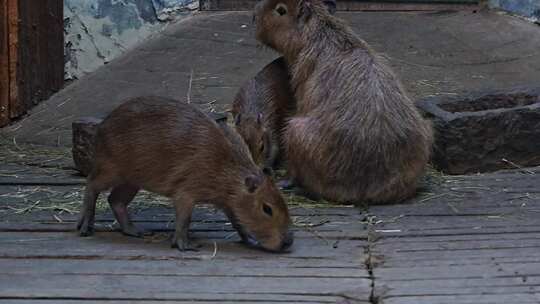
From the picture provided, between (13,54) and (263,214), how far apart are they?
4191 mm

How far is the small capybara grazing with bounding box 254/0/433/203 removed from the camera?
17.5 feet

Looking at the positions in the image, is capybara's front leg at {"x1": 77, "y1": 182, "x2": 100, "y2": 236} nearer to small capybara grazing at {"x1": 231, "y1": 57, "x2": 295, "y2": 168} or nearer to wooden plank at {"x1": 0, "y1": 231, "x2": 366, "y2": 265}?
wooden plank at {"x1": 0, "y1": 231, "x2": 366, "y2": 265}

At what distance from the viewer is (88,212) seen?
4555mm

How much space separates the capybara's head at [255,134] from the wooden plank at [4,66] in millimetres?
2801

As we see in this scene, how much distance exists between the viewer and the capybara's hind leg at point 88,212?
14.9 ft

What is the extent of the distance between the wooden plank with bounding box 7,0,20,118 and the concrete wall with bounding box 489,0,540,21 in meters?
Result: 4.76

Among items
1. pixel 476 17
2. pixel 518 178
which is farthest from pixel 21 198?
pixel 476 17

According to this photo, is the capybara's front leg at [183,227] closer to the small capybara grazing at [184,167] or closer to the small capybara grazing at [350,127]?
the small capybara grazing at [184,167]

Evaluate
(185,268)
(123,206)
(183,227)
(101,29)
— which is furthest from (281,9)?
(101,29)

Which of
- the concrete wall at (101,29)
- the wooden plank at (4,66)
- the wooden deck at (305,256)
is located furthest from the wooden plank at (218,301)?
the concrete wall at (101,29)

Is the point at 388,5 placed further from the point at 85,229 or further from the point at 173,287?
the point at 173,287

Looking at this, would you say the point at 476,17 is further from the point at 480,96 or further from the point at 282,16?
the point at 282,16

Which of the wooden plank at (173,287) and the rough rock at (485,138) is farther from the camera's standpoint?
the rough rock at (485,138)

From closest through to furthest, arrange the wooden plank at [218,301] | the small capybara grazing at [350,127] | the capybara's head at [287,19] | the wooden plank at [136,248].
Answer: the wooden plank at [218,301]
the wooden plank at [136,248]
the small capybara grazing at [350,127]
the capybara's head at [287,19]
